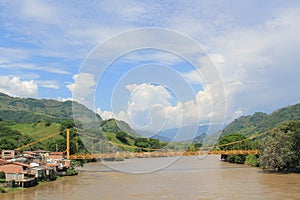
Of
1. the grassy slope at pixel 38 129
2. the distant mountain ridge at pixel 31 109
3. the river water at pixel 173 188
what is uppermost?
the distant mountain ridge at pixel 31 109

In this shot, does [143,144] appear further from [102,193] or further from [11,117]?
[11,117]

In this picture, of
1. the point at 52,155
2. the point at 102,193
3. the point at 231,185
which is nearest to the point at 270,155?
the point at 231,185

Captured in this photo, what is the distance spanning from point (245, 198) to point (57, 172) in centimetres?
1207

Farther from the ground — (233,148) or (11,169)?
(233,148)

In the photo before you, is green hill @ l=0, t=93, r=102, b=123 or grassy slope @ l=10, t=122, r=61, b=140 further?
green hill @ l=0, t=93, r=102, b=123

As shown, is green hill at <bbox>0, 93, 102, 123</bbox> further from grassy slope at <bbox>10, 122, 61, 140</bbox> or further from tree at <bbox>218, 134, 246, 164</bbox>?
tree at <bbox>218, 134, 246, 164</bbox>

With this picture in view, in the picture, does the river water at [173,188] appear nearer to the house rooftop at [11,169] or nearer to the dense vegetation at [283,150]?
the dense vegetation at [283,150]

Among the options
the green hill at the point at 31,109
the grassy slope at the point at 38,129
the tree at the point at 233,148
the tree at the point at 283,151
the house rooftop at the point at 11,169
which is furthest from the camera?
the green hill at the point at 31,109

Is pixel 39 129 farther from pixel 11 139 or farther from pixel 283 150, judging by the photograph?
pixel 283 150

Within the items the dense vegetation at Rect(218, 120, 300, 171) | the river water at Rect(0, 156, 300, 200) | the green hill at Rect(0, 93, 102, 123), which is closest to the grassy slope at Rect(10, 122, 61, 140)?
the river water at Rect(0, 156, 300, 200)

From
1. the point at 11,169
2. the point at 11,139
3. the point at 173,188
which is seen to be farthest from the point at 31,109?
the point at 173,188

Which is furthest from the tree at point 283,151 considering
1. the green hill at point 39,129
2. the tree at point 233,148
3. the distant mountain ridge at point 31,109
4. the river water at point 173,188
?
the distant mountain ridge at point 31,109

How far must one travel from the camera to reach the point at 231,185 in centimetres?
1692

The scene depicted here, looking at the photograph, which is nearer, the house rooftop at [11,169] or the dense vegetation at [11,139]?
the house rooftop at [11,169]
